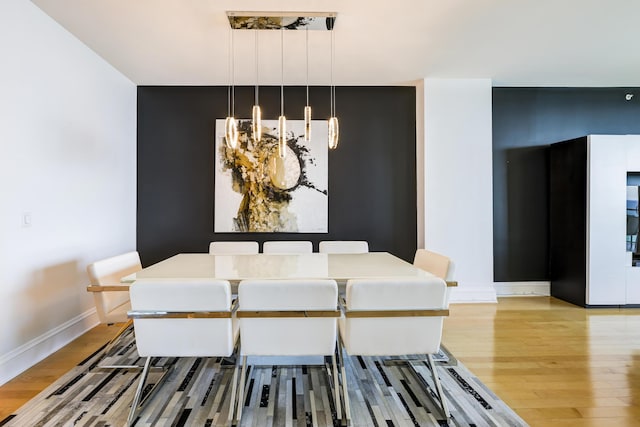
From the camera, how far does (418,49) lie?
324 centimetres

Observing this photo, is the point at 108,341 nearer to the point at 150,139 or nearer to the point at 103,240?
the point at 103,240

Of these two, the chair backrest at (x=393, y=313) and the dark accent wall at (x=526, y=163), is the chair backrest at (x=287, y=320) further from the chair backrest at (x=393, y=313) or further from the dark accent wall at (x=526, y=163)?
the dark accent wall at (x=526, y=163)

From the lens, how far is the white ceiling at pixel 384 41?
2.54 m

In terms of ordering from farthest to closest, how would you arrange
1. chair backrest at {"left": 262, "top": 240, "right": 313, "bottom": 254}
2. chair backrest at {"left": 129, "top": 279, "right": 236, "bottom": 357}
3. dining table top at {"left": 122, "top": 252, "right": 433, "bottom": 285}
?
chair backrest at {"left": 262, "top": 240, "right": 313, "bottom": 254} → dining table top at {"left": 122, "top": 252, "right": 433, "bottom": 285} → chair backrest at {"left": 129, "top": 279, "right": 236, "bottom": 357}

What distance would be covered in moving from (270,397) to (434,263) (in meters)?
1.45

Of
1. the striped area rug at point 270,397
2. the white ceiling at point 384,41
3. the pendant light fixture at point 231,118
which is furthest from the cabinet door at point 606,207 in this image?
the pendant light fixture at point 231,118

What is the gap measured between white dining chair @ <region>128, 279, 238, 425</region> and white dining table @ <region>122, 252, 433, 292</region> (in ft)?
0.89

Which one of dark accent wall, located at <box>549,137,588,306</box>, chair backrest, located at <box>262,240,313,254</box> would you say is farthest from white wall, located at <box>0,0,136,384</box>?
dark accent wall, located at <box>549,137,588,306</box>

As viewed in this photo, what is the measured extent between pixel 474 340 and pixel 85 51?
14.2 feet

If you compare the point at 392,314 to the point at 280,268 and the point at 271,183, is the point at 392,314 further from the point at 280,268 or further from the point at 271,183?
the point at 271,183

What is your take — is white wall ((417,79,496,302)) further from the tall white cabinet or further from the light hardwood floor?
the tall white cabinet

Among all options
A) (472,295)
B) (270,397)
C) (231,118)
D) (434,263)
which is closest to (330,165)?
(231,118)

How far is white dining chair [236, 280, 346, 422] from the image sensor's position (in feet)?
5.70

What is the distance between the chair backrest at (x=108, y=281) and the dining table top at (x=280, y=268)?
0.96 ft
